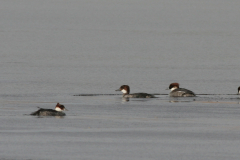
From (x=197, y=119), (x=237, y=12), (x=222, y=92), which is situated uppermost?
(x=237, y=12)

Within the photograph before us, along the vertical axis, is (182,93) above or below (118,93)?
below

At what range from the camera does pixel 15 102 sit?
19531 millimetres

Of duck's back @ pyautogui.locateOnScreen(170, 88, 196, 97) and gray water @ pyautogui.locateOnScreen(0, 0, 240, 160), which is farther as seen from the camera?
duck's back @ pyautogui.locateOnScreen(170, 88, 196, 97)

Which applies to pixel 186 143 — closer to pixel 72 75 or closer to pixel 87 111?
pixel 87 111

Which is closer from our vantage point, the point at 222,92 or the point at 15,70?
the point at 222,92

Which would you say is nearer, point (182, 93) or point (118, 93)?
point (182, 93)

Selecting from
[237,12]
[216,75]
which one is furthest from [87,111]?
[237,12]

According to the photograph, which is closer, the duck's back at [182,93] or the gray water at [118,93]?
the gray water at [118,93]

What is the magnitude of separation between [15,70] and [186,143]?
56.4 feet

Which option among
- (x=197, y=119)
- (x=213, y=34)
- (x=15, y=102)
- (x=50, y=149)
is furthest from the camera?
(x=213, y=34)

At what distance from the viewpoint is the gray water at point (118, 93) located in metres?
12.1

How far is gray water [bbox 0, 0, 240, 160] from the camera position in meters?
A: 12.1

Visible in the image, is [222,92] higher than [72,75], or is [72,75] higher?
[72,75]

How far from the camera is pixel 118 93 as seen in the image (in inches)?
928
